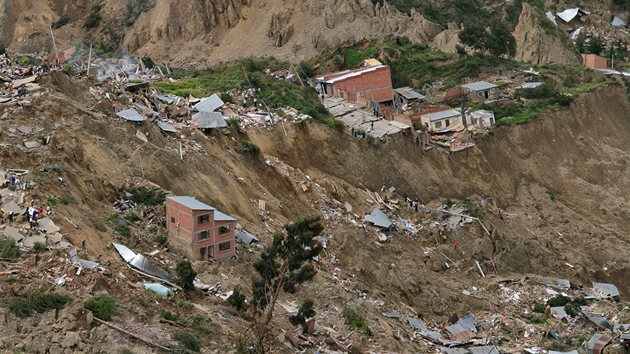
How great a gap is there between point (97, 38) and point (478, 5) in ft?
91.3

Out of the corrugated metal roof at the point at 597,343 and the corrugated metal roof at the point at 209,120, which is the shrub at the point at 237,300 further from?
the corrugated metal roof at the point at 209,120

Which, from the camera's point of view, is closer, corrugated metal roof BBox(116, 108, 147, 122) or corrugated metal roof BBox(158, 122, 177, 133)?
corrugated metal roof BBox(116, 108, 147, 122)

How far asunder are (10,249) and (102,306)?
2.99m

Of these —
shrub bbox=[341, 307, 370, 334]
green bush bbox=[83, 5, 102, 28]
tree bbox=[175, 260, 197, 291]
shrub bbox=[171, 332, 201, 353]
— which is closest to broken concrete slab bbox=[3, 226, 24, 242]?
tree bbox=[175, 260, 197, 291]

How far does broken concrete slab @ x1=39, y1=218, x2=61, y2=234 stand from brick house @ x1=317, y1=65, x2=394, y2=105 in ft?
84.0

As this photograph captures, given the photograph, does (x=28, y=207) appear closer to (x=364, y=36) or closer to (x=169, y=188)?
(x=169, y=188)

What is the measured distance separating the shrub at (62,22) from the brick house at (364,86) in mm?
27278

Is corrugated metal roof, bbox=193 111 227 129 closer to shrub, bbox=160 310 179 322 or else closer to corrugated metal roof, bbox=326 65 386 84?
corrugated metal roof, bbox=326 65 386 84

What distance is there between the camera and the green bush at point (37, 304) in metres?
24.0

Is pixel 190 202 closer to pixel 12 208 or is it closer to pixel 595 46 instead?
pixel 12 208

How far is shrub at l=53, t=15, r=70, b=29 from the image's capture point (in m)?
73.2

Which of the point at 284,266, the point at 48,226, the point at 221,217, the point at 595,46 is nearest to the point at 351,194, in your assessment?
the point at 221,217

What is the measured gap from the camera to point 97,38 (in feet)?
235

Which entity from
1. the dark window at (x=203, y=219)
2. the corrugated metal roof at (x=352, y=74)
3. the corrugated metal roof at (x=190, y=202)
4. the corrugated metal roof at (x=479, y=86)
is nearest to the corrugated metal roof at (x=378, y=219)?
the corrugated metal roof at (x=190, y=202)
